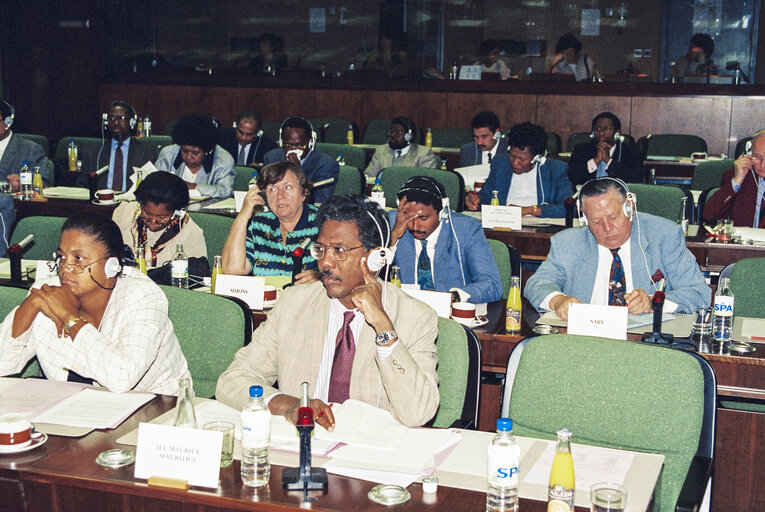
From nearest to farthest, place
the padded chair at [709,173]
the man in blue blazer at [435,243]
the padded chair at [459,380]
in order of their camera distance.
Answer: the padded chair at [459,380] → the man in blue blazer at [435,243] → the padded chair at [709,173]

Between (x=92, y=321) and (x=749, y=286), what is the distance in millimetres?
2419

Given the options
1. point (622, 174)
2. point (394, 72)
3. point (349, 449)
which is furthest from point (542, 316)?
point (394, 72)

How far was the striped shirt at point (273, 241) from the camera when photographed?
4.04 metres

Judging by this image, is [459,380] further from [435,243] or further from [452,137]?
[452,137]

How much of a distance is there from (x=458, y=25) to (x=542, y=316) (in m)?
10.1

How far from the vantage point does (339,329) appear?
256cm

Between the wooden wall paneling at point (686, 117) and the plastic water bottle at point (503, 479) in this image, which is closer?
the plastic water bottle at point (503, 479)

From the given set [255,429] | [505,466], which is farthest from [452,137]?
[505,466]

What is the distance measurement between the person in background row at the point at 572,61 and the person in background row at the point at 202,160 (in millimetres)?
5785

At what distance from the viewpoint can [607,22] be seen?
41.8ft

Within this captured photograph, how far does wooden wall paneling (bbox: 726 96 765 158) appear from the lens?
8953 mm

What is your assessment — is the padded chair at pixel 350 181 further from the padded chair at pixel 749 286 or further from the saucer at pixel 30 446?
the saucer at pixel 30 446

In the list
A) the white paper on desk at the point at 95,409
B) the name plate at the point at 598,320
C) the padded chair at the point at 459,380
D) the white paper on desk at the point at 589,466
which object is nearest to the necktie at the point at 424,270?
the name plate at the point at 598,320

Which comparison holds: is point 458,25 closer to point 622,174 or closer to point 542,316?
point 622,174
